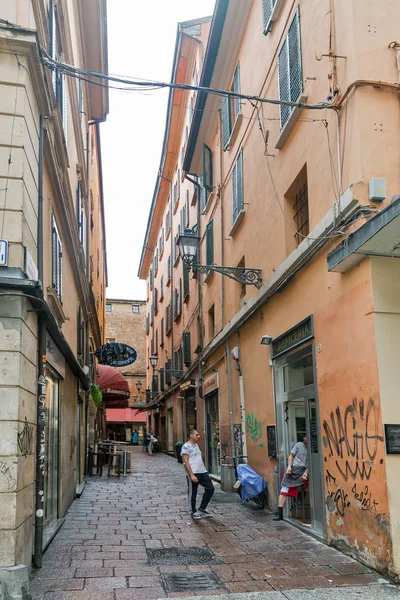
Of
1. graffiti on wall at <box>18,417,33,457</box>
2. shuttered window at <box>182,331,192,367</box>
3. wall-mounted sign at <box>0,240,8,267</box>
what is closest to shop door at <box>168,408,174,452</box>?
shuttered window at <box>182,331,192,367</box>

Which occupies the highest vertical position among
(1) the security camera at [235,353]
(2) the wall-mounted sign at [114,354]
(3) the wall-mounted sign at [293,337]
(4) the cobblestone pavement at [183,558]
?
(2) the wall-mounted sign at [114,354]

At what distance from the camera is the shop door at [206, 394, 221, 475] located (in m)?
17.6

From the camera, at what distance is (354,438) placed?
700 cm

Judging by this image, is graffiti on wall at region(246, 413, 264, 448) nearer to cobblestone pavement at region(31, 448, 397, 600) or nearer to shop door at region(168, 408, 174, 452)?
cobblestone pavement at region(31, 448, 397, 600)

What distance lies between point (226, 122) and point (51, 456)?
964 centimetres

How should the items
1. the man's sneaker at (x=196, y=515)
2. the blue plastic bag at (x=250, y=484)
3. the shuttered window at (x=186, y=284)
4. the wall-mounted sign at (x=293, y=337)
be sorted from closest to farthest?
the wall-mounted sign at (x=293, y=337), the man's sneaker at (x=196, y=515), the blue plastic bag at (x=250, y=484), the shuttered window at (x=186, y=284)

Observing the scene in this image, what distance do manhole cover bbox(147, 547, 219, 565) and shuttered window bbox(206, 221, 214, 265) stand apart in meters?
10.7

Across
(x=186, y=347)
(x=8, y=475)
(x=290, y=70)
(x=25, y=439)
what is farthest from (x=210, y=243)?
(x=8, y=475)

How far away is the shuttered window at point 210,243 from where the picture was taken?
17641mm

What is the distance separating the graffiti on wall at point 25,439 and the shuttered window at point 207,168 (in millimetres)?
12020

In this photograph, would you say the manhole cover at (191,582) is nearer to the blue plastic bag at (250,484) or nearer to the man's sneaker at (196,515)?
the man's sneaker at (196,515)

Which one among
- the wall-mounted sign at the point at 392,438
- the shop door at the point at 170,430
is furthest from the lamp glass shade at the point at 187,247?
the shop door at the point at 170,430

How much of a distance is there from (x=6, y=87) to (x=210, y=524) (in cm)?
720

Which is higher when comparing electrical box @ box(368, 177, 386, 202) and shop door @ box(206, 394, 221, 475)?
electrical box @ box(368, 177, 386, 202)
